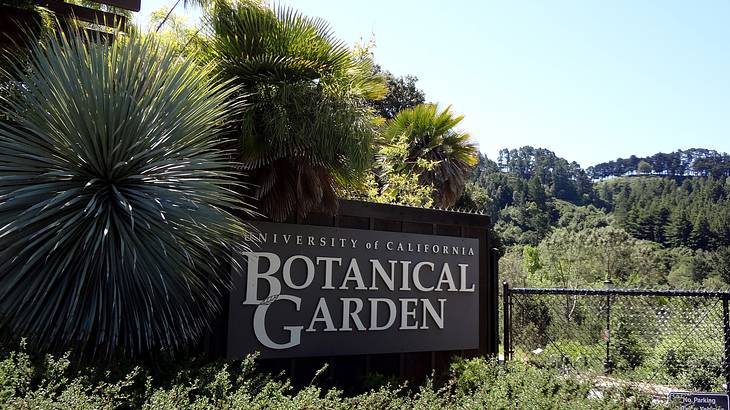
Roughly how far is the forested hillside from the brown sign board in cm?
1540

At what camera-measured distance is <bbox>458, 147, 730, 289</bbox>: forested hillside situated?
32094mm

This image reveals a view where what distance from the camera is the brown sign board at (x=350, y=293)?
19.0ft

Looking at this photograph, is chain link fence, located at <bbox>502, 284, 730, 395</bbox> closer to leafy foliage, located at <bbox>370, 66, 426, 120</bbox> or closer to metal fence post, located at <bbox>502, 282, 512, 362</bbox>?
metal fence post, located at <bbox>502, 282, 512, 362</bbox>

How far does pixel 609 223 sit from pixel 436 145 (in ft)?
168

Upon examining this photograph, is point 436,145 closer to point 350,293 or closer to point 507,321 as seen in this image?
point 507,321

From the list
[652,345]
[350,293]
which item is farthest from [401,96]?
[350,293]

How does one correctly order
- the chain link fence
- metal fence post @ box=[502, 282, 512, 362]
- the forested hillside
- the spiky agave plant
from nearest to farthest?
the spiky agave plant
the chain link fence
metal fence post @ box=[502, 282, 512, 362]
the forested hillside

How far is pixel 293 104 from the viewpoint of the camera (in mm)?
5734

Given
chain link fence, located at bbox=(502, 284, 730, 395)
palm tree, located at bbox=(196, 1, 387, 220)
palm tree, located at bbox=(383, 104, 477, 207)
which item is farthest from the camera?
palm tree, located at bbox=(383, 104, 477, 207)

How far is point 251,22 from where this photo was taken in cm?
600

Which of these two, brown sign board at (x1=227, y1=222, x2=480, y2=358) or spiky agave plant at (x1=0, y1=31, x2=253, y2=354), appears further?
brown sign board at (x1=227, y1=222, x2=480, y2=358)

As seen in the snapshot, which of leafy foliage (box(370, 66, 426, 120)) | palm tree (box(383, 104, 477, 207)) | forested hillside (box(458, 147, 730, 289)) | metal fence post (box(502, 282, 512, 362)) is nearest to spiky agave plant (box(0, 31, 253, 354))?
metal fence post (box(502, 282, 512, 362))

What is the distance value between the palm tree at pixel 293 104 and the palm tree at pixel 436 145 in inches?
350

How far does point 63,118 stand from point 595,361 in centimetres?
625
